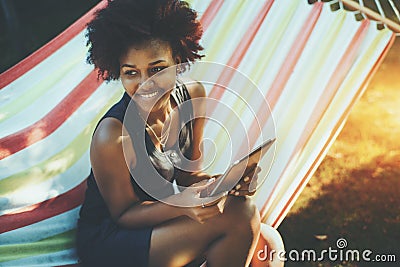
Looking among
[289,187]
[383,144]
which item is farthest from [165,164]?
[383,144]

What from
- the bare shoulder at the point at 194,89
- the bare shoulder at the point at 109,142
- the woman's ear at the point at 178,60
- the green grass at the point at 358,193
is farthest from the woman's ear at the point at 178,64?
the green grass at the point at 358,193

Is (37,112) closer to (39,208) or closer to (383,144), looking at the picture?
(39,208)

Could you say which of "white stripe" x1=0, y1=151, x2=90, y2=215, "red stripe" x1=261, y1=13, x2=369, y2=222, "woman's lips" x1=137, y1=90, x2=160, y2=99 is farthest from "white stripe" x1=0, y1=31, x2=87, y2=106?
"red stripe" x1=261, y1=13, x2=369, y2=222

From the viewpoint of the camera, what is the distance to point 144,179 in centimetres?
149

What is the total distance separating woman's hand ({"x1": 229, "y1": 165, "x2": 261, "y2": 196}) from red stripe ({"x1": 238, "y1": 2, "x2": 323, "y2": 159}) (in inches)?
16.3

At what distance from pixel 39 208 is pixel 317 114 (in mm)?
866

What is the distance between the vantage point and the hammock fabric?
167cm

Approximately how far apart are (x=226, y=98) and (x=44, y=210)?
660 millimetres

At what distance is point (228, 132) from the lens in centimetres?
188

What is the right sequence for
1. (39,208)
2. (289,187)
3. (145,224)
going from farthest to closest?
(289,187), (39,208), (145,224)

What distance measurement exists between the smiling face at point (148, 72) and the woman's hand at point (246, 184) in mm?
298

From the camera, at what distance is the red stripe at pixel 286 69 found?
1.87 m

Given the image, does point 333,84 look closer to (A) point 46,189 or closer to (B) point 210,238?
(B) point 210,238

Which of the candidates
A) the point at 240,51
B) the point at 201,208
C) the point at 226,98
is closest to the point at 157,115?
the point at 201,208
